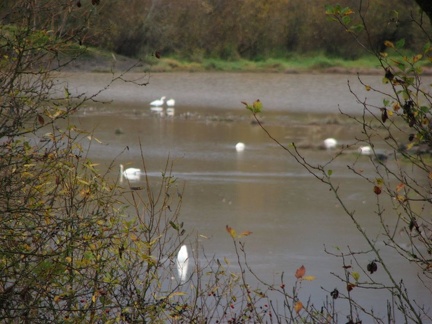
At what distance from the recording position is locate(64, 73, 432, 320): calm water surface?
713 centimetres

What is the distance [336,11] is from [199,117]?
14494 millimetres

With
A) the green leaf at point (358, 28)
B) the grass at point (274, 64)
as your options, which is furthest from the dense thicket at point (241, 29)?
the green leaf at point (358, 28)

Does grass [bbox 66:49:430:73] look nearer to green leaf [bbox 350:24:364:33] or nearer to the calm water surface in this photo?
the calm water surface

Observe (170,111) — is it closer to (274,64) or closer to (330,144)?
(330,144)

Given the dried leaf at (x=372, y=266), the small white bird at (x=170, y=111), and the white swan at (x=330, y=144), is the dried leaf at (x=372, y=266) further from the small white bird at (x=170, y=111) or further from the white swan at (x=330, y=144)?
the small white bird at (x=170, y=111)

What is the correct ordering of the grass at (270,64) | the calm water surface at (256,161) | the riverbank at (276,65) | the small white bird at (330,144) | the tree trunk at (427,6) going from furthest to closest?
the grass at (270,64) < the riverbank at (276,65) < the small white bird at (330,144) < the calm water surface at (256,161) < the tree trunk at (427,6)

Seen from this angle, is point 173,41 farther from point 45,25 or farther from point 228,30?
point 45,25

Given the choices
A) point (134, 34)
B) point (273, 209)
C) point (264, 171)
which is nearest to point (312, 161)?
point (264, 171)

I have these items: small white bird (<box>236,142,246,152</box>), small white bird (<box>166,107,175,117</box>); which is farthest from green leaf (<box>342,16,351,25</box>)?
small white bird (<box>166,107,175,117</box>)

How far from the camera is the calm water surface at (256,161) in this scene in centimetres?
713

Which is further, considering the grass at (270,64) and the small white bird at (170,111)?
the grass at (270,64)

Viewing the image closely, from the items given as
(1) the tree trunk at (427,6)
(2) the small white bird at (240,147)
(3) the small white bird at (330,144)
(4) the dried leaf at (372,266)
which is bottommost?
(3) the small white bird at (330,144)

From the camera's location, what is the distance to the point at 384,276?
658cm

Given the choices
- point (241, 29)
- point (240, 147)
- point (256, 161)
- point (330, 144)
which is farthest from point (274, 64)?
point (256, 161)
